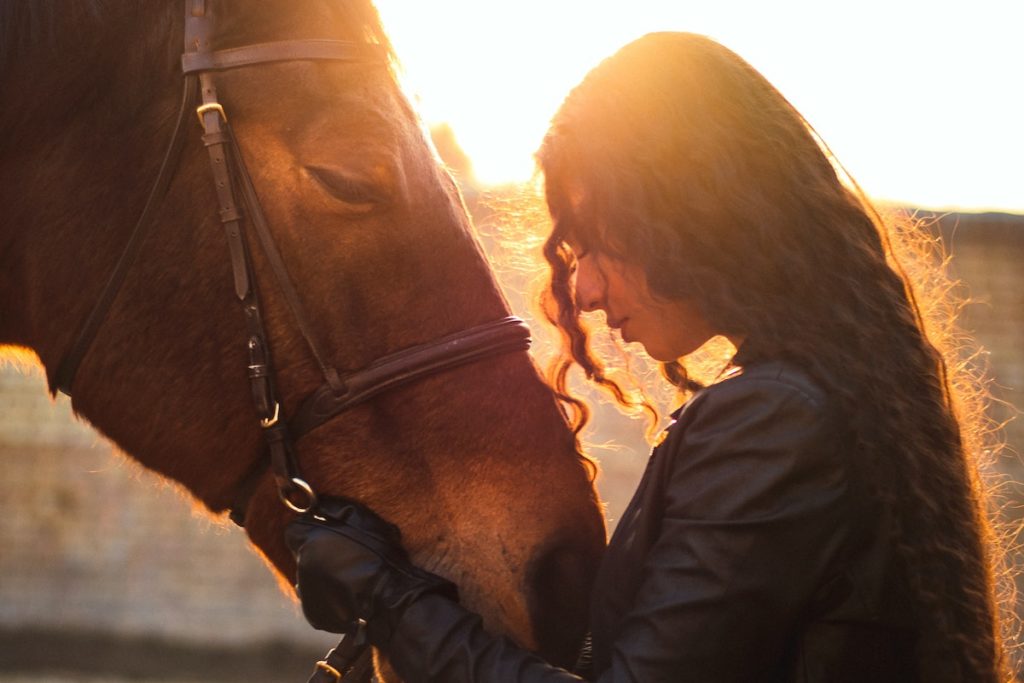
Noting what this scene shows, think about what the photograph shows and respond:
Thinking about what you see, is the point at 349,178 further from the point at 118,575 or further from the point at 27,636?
the point at 27,636

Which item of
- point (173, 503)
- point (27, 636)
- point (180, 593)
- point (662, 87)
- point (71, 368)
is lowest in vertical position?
point (27, 636)

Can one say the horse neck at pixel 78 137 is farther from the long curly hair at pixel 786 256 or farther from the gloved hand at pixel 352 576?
the long curly hair at pixel 786 256

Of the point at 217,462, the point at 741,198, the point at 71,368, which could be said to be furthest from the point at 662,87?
the point at 71,368

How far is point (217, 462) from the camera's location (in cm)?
186

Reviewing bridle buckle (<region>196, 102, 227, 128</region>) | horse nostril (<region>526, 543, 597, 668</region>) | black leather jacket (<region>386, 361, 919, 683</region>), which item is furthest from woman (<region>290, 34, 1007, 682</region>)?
bridle buckle (<region>196, 102, 227, 128</region>)

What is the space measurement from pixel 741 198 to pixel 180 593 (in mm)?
7647

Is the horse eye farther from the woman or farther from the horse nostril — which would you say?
the horse nostril

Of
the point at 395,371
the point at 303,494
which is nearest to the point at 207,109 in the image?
the point at 395,371

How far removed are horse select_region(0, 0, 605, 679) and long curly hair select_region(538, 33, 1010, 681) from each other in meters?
0.36

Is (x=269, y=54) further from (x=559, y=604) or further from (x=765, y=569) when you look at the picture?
(x=765, y=569)

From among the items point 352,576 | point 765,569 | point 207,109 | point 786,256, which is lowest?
point 352,576

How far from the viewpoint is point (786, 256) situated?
1.57 m

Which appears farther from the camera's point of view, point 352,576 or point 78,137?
point 78,137

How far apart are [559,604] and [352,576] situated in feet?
1.28
